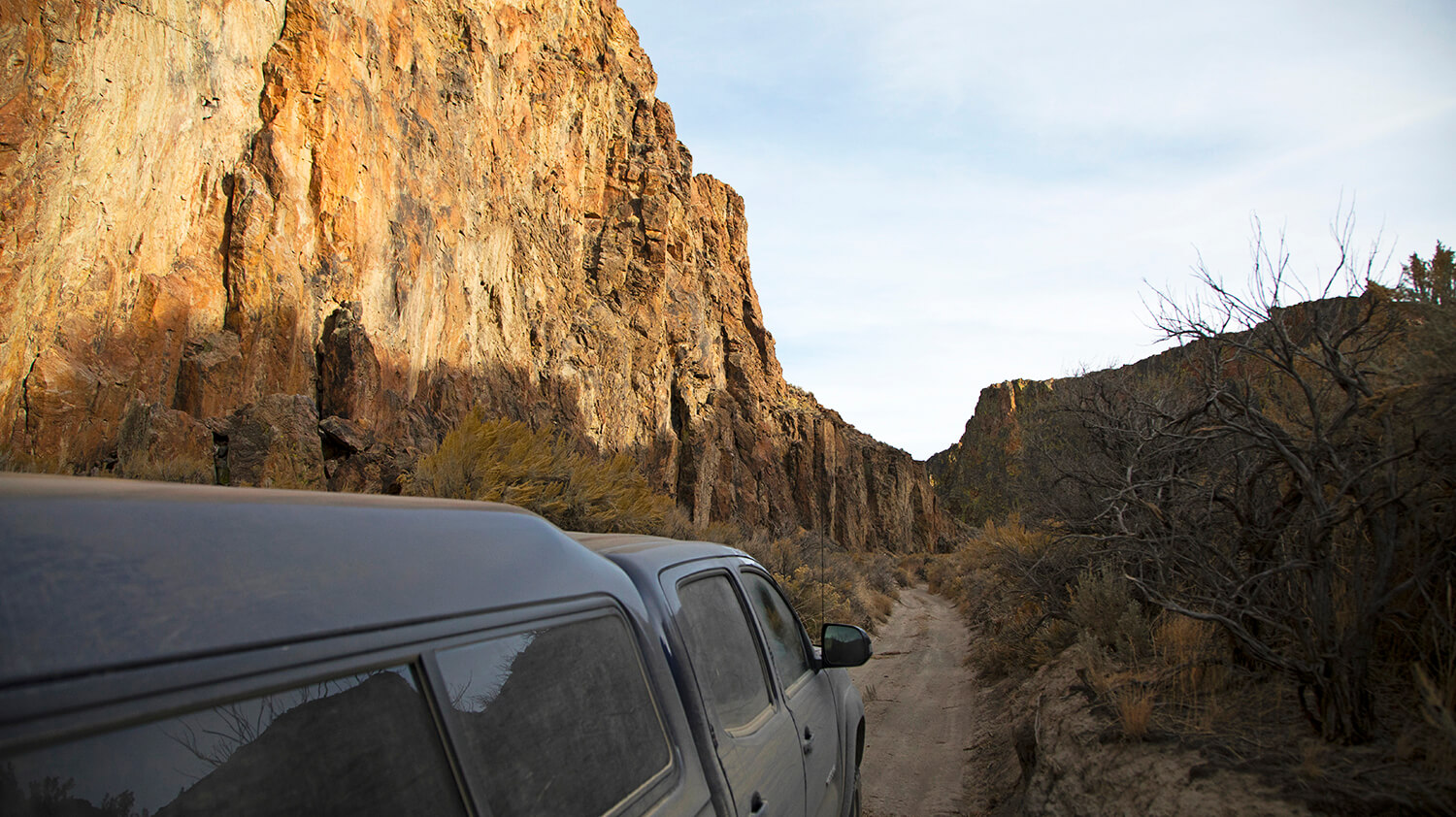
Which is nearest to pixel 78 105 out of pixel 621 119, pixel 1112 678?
pixel 1112 678

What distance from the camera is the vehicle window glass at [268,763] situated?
85cm

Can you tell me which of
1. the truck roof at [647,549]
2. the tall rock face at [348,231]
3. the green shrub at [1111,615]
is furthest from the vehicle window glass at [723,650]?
the tall rock face at [348,231]

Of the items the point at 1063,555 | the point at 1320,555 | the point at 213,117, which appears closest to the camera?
the point at 1320,555

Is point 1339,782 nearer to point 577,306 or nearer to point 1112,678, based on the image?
point 1112,678

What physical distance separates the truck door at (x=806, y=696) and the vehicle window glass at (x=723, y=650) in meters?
0.17

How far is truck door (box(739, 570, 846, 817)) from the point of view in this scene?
309 cm

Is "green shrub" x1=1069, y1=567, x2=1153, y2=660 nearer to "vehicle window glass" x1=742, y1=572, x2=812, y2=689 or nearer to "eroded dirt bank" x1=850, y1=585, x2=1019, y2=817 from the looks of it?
"eroded dirt bank" x1=850, y1=585, x2=1019, y2=817

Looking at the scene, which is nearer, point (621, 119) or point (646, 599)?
point (646, 599)

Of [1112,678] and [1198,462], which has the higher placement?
[1198,462]

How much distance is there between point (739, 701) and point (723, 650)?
0.18 metres

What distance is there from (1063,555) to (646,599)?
872cm

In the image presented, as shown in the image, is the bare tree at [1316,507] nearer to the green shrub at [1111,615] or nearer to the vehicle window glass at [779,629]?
the green shrub at [1111,615]

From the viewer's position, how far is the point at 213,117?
45.0 ft

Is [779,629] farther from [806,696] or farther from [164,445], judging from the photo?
[164,445]
